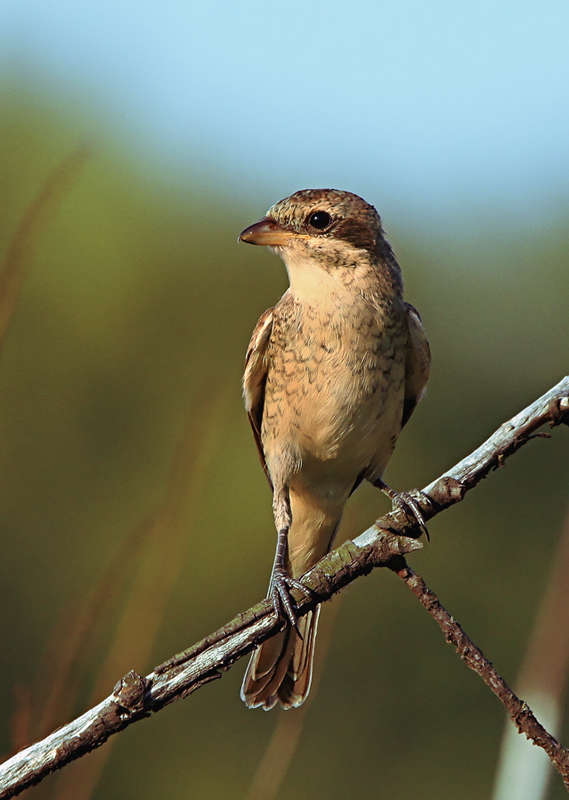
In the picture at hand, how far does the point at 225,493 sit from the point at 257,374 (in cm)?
710

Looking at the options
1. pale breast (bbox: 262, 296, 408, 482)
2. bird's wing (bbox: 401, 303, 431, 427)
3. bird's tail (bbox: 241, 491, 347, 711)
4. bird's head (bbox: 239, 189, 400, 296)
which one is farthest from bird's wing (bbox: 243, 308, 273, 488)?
bird's tail (bbox: 241, 491, 347, 711)

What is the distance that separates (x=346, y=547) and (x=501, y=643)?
30.7 feet

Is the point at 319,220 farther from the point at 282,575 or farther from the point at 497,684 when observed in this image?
the point at 497,684

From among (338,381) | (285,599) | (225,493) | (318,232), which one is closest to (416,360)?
(338,381)

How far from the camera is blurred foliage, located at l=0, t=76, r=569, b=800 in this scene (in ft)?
33.3

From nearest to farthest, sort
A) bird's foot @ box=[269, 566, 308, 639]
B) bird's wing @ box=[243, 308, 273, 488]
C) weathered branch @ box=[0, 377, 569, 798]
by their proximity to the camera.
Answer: weathered branch @ box=[0, 377, 569, 798] < bird's foot @ box=[269, 566, 308, 639] < bird's wing @ box=[243, 308, 273, 488]

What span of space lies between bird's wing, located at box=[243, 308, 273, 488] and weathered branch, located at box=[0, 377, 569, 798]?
1.84 meters

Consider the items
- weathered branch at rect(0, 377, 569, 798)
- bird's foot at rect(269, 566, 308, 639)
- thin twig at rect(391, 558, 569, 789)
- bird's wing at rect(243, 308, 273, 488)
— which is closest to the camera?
thin twig at rect(391, 558, 569, 789)

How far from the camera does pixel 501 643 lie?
1092 centimetres

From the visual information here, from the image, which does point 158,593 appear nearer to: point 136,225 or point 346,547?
point 346,547

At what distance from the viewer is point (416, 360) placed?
4.01m

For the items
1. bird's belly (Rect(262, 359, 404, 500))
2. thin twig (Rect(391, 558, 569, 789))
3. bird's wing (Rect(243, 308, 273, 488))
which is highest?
bird's wing (Rect(243, 308, 273, 488))

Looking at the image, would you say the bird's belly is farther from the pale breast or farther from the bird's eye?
the bird's eye

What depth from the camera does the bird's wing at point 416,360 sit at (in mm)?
3980
